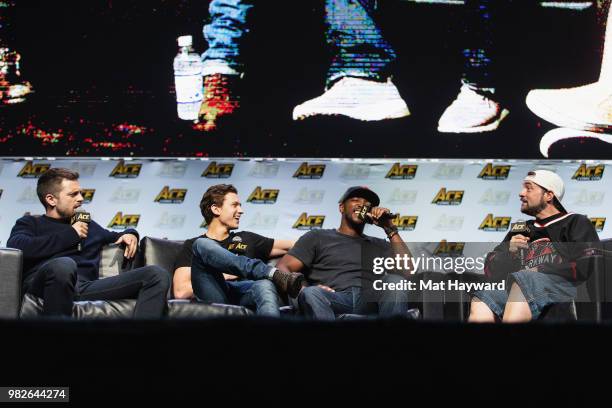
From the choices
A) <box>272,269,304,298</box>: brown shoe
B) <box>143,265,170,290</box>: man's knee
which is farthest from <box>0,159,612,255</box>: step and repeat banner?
<box>272,269,304,298</box>: brown shoe

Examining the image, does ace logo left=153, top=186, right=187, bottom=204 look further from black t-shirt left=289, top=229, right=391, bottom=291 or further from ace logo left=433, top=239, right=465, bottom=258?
ace logo left=433, top=239, right=465, bottom=258

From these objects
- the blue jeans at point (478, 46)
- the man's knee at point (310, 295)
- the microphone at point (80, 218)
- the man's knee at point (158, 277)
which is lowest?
the man's knee at point (310, 295)

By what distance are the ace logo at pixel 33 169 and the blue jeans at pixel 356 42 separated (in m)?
1.91

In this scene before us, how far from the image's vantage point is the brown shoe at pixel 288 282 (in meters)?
3.57

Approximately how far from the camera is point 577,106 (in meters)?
5.06

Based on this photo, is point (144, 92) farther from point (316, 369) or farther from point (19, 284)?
point (316, 369)

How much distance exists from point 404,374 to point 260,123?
4.11 metres

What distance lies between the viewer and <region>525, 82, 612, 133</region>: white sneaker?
502cm

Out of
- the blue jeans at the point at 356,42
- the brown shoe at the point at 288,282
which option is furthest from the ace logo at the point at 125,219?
the brown shoe at the point at 288,282

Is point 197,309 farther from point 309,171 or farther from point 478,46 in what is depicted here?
point 478,46

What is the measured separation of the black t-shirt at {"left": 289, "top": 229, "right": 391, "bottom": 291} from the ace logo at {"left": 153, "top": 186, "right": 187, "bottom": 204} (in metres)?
1.15

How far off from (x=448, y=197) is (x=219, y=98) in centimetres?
160

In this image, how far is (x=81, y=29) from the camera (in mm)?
5090

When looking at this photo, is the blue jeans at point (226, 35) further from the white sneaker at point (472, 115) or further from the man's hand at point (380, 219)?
the man's hand at point (380, 219)
